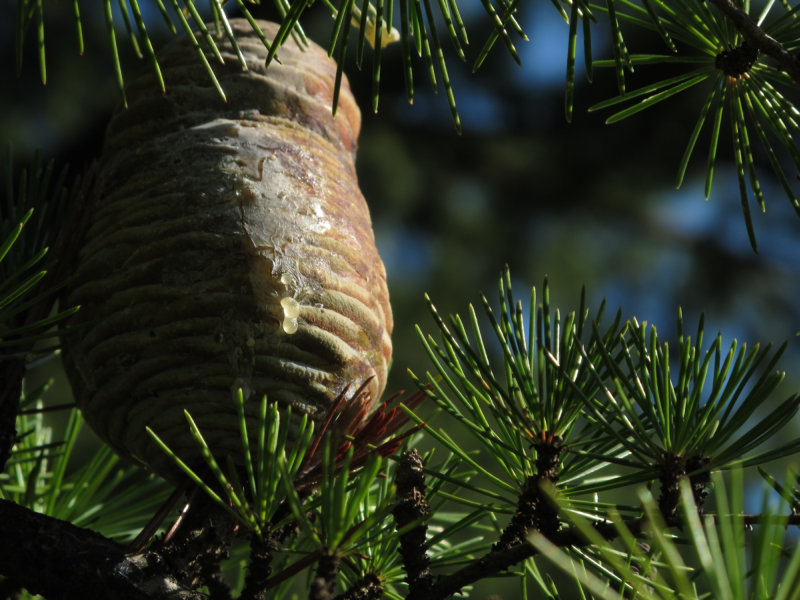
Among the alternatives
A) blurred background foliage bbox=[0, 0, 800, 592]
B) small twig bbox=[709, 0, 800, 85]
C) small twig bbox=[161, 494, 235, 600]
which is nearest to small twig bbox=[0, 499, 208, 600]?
small twig bbox=[161, 494, 235, 600]

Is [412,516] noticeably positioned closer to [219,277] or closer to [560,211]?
[219,277]

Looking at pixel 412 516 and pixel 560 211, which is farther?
pixel 560 211

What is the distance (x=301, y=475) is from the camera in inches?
20.2

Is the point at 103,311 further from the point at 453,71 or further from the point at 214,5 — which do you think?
the point at 453,71

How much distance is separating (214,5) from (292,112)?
13cm

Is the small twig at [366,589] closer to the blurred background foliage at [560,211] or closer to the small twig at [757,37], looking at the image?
the small twig at [757,37]

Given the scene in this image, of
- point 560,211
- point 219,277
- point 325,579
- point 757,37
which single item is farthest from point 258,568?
point 560,211

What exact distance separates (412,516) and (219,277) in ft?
0.58

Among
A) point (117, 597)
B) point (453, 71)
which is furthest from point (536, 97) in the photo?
point (117, 597)

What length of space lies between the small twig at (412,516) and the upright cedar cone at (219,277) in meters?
0.07

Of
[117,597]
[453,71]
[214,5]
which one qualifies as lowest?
[453,71]

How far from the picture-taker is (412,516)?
0.45m

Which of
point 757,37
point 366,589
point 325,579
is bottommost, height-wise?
point 366,589

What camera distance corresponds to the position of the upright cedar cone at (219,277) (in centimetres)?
50
